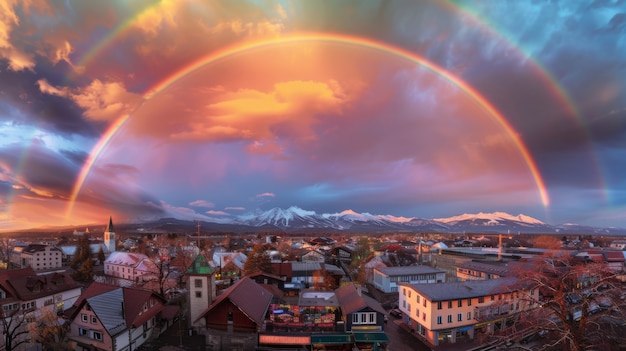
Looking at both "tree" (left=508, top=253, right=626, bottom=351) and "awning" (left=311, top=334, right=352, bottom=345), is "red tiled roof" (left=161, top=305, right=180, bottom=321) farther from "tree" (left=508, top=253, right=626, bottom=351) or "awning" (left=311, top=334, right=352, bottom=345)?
"tree" (left=508, top=253, right=626, bottom=351)

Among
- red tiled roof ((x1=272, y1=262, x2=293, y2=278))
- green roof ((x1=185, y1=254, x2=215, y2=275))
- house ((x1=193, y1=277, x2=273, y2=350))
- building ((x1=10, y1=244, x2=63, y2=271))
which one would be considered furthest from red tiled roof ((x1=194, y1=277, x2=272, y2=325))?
building ((x1=10, y1=244, x2=63, y2=271))

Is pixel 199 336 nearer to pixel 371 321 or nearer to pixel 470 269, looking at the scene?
pixel 371 321

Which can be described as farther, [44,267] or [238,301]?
[44,267]

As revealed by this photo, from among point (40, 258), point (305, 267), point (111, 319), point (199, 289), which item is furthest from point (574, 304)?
point (40, 258)

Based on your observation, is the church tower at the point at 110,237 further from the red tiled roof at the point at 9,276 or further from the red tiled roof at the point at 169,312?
the red tiled roof at the point at 169,312

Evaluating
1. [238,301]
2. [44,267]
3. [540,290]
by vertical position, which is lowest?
[44,267]

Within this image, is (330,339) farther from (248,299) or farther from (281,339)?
(248,299)

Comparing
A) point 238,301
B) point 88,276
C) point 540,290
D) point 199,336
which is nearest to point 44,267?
point 88,276
